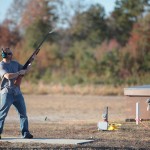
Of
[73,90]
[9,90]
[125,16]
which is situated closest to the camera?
[9,90]

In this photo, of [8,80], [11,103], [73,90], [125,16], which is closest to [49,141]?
[11,103]

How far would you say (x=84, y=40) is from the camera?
72.8m

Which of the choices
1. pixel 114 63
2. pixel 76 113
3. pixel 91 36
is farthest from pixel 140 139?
pixel 91 36

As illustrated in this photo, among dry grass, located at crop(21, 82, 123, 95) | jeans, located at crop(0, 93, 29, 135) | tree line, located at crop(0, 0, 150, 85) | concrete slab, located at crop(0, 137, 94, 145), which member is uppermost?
tree line, located at crop(0, 0, 150, 85)

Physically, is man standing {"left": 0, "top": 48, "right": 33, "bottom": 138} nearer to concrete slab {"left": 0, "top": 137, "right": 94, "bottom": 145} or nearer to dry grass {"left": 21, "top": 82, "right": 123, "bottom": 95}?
concrete slab {"left": 0, "top": 137, "right": 94, "bottom": 145}

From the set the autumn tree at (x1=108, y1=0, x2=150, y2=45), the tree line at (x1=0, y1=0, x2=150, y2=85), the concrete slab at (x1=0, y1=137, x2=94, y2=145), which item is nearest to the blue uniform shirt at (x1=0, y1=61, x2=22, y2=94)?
the concrete slab at (x1=0, y1=137, x2=94, y2=145)

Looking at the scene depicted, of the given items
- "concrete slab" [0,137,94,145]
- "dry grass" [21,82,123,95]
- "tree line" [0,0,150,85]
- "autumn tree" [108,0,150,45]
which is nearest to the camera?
"concrete slab" [0,137,94,145]

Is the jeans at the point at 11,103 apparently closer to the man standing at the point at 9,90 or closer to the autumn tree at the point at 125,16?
the man standing at the point at 9,90

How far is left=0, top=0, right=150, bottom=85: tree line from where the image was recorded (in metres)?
49.1

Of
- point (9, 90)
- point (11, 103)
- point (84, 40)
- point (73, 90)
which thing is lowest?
point (11, 103)

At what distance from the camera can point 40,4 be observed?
6669cm

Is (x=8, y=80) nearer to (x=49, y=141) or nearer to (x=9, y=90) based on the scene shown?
(x=9, y=90)

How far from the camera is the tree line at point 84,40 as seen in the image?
4909cm

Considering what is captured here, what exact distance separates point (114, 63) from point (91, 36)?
22478mm
